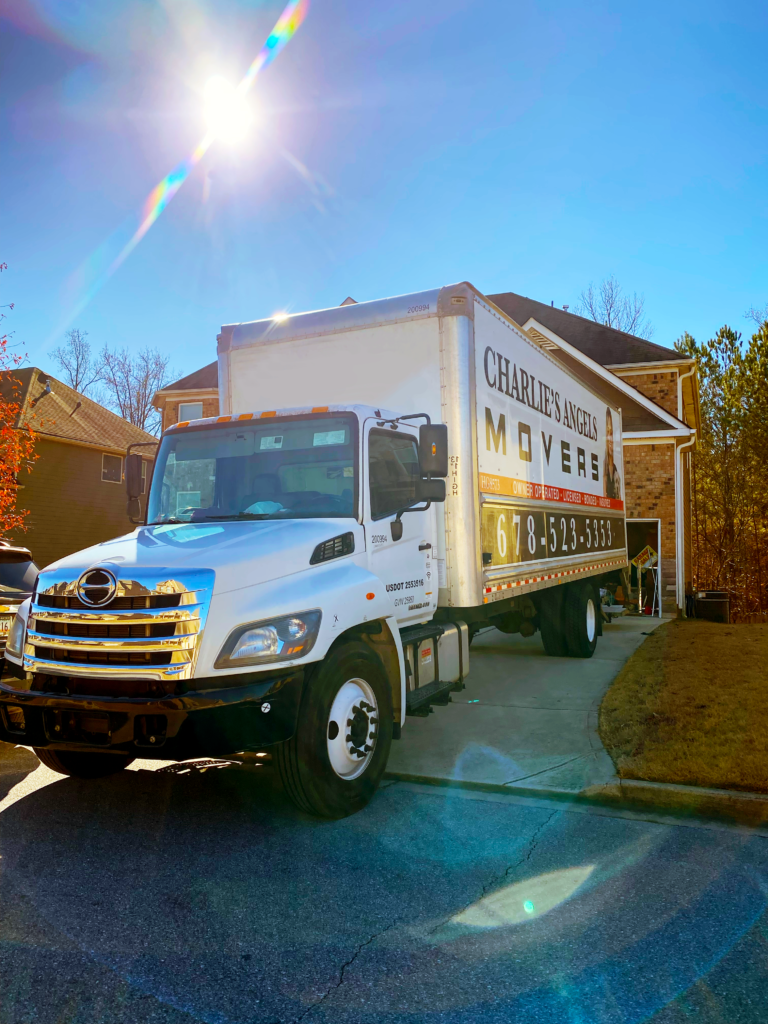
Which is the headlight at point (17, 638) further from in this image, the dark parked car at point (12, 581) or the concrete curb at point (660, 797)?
the concrete curb at point (660, 797)

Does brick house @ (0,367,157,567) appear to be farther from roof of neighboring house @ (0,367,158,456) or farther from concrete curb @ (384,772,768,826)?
concrete curb @ (384,772,768,826)

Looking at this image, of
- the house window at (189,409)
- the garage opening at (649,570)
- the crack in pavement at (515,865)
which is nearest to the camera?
the crack in pavement at (515,865)

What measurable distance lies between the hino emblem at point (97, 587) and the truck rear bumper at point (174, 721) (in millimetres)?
512

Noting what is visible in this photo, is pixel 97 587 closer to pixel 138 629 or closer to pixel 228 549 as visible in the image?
pixel 138 629

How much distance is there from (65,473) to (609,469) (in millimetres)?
17898

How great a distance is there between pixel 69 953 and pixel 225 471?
3.21m

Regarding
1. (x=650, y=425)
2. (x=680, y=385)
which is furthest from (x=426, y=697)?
(x=680, y=385)

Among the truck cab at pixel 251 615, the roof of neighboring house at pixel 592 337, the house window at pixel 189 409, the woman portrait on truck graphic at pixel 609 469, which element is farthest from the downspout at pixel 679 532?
the truck cab at pixel 251 615

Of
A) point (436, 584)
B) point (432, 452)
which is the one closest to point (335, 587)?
point (432, 452)

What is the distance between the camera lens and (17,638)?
4645 millimetres

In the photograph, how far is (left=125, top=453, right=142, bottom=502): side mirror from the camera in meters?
5.89

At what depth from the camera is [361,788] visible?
4.88 meters

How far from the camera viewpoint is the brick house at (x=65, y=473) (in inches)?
906

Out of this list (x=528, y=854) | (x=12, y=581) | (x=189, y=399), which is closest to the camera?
(x=528, y=854)
